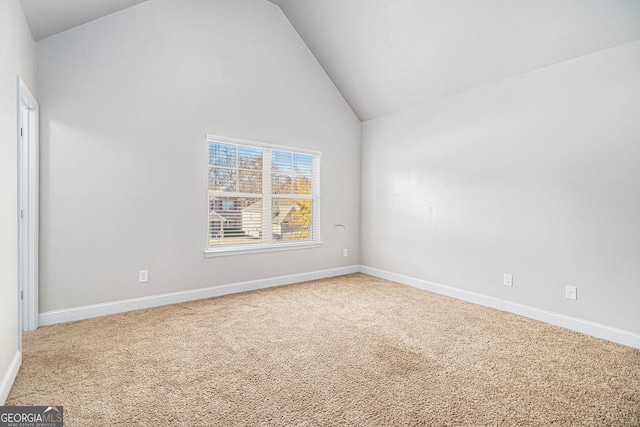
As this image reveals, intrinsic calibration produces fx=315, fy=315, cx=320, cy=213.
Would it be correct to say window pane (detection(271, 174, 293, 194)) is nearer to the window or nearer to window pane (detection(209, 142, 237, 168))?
the window

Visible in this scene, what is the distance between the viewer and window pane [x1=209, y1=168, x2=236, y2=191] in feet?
12.7

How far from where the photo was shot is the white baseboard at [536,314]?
2.63 metres

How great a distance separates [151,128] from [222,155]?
0.83m

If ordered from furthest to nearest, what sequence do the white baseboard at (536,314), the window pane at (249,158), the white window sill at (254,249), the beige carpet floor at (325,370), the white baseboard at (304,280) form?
the window pane at (249,158)
the white window sill at (254,249)
the white baseboard at (304,280)
the white baseboard at (536,314)
the beige carpet floor at (325,370)

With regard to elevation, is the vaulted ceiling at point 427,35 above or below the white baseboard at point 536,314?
above

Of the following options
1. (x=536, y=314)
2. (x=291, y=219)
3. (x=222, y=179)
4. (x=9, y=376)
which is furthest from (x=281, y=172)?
(x=536, y=314)

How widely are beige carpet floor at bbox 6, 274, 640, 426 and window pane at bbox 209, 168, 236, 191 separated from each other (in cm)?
146

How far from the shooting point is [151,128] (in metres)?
3.37

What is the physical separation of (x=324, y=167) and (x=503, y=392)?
3.60 meters

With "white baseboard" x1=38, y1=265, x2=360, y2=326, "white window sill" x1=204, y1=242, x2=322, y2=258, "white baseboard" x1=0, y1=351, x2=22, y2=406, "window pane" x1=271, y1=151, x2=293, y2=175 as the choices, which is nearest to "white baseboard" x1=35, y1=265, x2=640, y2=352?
"white baseboard" x1=38, y1=265, x2=360, y2=326

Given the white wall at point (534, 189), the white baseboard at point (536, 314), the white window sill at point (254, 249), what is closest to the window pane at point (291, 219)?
the white window sill at point (254, 249)

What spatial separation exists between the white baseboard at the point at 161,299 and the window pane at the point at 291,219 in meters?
0.58

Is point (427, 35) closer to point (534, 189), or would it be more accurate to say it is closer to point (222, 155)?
point (534, 189)

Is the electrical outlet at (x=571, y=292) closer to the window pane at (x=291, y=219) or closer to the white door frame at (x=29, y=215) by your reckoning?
the window pane at (x=291, y=219)
